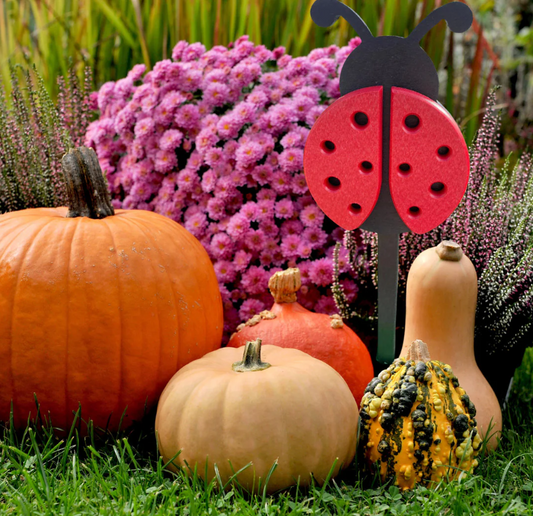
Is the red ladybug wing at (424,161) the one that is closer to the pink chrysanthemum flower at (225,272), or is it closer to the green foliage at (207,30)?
the pink chrysanthemum flower at (225,272)

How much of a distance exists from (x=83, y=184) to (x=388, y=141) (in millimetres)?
964

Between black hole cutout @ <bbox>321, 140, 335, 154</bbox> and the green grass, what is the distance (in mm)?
926

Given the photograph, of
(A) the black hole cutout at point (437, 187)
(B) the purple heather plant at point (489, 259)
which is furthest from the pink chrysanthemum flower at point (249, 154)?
(A) the black hole cutout at point (437, 187)

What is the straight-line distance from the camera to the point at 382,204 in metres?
1.78

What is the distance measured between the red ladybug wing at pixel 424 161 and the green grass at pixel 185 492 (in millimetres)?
720

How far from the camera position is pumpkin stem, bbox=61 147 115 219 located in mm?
1895

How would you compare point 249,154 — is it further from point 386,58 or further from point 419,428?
point 419,428

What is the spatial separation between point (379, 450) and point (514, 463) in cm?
45

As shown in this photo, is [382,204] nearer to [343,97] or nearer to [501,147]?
[343,97]

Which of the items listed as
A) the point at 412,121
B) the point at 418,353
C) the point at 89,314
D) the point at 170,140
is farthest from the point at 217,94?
the point at 418,353

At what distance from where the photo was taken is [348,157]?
5.74 feet

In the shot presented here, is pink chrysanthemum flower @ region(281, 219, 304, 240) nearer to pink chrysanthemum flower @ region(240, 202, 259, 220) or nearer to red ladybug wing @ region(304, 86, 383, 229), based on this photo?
pink chrysanthemum flower @ region(240, 202, 259, 220)

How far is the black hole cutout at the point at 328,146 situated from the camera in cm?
177

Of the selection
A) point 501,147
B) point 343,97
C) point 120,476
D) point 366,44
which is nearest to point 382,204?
point 343,97
